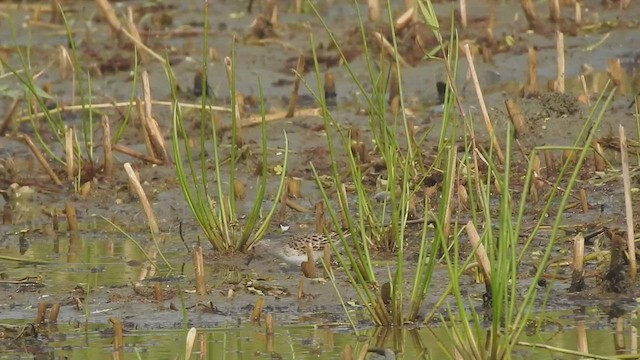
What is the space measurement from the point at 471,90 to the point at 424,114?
3.30 feet

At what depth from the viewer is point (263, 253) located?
705cm

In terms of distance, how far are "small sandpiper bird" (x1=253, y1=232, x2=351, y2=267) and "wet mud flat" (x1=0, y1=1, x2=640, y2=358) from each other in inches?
2.2

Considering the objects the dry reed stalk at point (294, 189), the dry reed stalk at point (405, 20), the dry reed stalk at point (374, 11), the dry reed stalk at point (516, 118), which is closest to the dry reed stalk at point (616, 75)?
the dry reed stalk at point (516, 118)

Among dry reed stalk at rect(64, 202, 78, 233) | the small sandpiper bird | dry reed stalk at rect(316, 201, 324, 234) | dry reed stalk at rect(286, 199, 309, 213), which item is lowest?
the small sandpiper bird

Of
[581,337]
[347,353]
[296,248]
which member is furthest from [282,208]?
[347,353]

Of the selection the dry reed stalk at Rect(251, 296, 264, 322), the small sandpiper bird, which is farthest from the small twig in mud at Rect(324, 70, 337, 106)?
the dry reed stalk at Rect(251, 296, 264, 322)

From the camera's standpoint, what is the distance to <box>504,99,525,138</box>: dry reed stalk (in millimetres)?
8959

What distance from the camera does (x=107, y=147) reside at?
29.3ft

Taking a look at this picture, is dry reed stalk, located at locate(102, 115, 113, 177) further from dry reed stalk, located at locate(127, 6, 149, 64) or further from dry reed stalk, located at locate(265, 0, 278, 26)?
dry reed stalk, located at locate(265, 0, 278, 26)

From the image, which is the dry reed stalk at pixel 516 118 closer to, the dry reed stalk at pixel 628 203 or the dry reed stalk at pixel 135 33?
the dry reed stalk at pixel 628 203

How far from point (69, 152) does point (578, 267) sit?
383 centimetres

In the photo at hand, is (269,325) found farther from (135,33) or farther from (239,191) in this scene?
(135,33)

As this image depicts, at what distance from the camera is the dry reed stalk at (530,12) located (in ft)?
40.4

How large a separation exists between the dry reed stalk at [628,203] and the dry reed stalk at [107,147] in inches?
150
